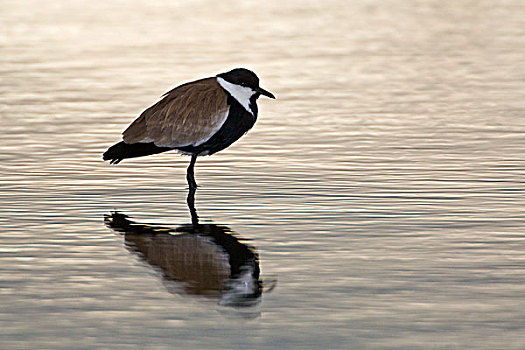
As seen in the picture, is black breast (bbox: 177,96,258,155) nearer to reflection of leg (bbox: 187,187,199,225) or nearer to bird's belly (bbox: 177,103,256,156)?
bird's belly (bbox: 177,103,256,156)

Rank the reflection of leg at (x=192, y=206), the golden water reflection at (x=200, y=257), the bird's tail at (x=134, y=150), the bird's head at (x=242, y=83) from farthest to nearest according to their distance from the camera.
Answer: the bird's tail at (x=134, y=150)
the bird's head at (x=242, y=83)
the reflection of leg at (x=192, y=206)
the golden water reflection at (x=200, y=257)

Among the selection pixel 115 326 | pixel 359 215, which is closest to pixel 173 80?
pixel 359 215

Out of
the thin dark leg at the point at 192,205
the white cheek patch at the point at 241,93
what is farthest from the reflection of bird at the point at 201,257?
the white cheek patch at the point at 241,93

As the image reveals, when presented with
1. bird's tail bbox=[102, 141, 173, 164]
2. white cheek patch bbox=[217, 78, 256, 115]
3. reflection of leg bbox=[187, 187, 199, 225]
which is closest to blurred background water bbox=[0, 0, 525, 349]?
reflection of leg bbox=[187, 187, 199, 225]

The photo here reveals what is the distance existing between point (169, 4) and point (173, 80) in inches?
596

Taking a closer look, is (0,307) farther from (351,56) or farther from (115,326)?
(351,56)

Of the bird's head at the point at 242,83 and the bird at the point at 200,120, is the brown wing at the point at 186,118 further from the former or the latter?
the bird's head at the point at 242,83

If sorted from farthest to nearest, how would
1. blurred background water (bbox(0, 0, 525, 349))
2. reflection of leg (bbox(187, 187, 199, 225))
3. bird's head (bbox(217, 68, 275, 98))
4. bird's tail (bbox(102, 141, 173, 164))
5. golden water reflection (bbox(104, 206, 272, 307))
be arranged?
bird's tail (bbox(102, 141, 173, 164))
bird's head (bbox(217, 68, 275, 98))
reflection of leg (bbox(187, 187, 199, 225))
golden water reflection (bbox(104, 206, 272, 307))
blurred background water (bbox(0, 0, 525, 349))

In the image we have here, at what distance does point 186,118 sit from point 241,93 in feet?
1.91

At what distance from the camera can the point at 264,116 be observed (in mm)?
17469

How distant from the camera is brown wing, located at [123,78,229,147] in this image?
12.0 metres

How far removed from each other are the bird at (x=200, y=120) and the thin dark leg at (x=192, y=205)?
0.13 metres

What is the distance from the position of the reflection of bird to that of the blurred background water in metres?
0.11

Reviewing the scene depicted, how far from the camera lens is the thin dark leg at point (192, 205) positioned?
10531 millimetres
